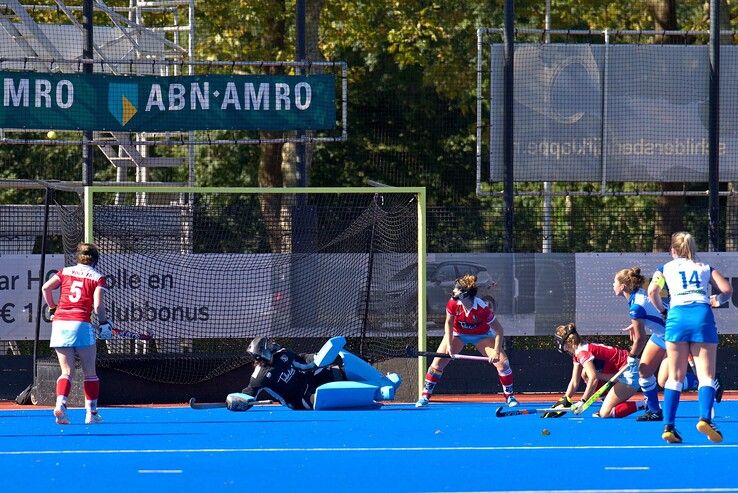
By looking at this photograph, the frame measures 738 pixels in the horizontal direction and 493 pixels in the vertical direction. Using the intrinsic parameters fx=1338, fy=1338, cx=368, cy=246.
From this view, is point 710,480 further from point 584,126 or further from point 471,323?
point 584,126

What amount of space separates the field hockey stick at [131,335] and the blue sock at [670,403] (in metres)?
6.59

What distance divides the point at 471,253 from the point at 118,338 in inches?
171

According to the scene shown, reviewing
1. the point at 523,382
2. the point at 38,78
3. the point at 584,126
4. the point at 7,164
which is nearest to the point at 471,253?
the point at 523,382

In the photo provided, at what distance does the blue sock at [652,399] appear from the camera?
41.5ft

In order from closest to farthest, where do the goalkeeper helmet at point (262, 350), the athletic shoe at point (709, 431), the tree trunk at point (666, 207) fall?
the athletic shoe at point (709, 431), the goalkeeper helmet at point (262, 350), the tree trunk at point (666, 207)

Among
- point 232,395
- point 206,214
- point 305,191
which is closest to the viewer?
point 232,395

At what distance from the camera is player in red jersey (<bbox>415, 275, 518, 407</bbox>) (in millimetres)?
14102

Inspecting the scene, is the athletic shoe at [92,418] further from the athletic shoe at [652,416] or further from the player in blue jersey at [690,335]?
the player in blue jersey at [690,335]

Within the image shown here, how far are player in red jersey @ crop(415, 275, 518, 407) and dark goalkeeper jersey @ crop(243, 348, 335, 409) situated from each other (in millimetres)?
1389

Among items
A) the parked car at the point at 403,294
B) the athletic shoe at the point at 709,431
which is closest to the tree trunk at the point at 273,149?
the parked car at the point at 403,294

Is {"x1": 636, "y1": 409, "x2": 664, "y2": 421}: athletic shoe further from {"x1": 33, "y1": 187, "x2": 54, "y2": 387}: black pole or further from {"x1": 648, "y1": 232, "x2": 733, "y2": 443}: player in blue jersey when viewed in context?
{"x1": 33, "y1": 187, "x2": 54, "y2": 387}: black pole

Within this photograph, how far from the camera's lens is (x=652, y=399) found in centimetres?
1273

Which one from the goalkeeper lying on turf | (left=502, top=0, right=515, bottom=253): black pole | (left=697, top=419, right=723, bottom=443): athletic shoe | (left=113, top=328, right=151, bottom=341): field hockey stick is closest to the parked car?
(left=502, top=0, right=515, bottom=253): black pole

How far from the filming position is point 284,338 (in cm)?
1593
